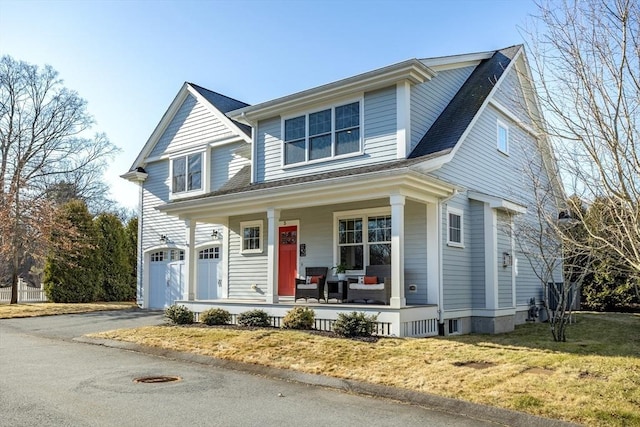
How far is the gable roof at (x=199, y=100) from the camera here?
1862 cm

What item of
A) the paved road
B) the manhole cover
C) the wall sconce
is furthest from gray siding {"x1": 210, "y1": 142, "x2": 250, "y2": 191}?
the manhole cover

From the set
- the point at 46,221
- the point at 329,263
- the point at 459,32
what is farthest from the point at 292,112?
the point at 46,221

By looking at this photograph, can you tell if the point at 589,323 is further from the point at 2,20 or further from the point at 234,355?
the point at 2,20

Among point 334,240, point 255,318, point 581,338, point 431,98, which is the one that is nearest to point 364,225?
point 334,240

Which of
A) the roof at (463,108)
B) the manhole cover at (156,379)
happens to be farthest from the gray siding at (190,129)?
the manhole cover at (156,379)

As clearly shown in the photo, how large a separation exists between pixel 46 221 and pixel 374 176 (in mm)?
17911

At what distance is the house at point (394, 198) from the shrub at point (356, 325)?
0.29 meters

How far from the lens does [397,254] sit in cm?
1077

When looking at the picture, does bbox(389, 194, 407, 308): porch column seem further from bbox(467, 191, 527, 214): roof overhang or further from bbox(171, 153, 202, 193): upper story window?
bbox(171, 153, 202, 193): upper story window

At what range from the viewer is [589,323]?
15812 mm

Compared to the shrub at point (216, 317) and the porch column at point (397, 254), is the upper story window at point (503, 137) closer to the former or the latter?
the porch column at point (397, 254)

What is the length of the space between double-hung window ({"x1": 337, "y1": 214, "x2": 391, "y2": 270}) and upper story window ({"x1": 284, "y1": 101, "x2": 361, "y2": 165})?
1.80 m

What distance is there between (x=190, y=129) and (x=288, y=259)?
25.7 ft

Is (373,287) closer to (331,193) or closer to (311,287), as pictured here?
(311,287)
